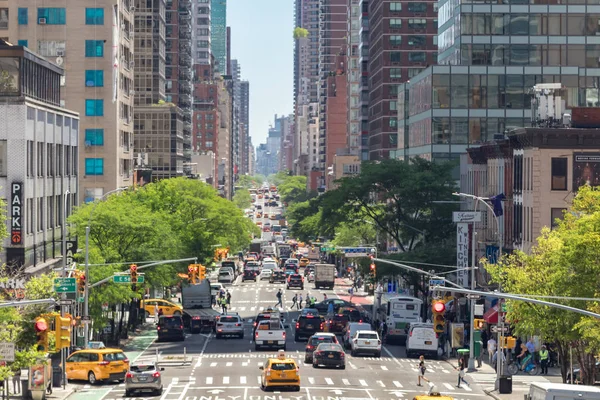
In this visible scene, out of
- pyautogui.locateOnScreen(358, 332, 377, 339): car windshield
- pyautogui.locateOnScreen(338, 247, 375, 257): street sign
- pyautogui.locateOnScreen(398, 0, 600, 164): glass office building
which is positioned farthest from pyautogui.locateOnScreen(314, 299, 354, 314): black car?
pyautogui.locateOnScreen(398, 0, 600, 164): glass office building

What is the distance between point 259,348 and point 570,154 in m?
23.4

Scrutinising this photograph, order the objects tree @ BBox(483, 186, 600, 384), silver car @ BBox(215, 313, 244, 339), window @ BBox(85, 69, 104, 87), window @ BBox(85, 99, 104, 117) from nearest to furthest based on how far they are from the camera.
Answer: tree @ BBox(483, 186, 600, 384) → silver car @ BBox(215, 313, 244, 339) → window @ BBox(85, 69, 104, 87) → window @ BBox(85, 99, 104, 117)

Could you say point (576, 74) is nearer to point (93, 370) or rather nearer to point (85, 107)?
point (85, 107)

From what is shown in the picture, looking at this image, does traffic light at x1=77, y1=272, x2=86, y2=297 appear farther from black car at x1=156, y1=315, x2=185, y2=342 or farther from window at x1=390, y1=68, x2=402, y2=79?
window at x1=390, y1=68, x2=402, y2=79

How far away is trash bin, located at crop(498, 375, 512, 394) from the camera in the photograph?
59125 millimetres

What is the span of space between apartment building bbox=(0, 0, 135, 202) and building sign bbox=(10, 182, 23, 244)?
42014 mm

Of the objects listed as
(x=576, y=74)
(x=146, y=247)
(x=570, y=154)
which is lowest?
(x=146, y=247)

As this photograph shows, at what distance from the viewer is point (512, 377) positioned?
6719cm

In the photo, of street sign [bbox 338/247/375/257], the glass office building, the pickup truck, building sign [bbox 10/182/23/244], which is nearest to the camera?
building sign [bbox 10/182/23/244]

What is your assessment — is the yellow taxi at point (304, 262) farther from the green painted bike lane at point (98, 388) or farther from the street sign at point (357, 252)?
the green painted bike lane at point (98, 388)

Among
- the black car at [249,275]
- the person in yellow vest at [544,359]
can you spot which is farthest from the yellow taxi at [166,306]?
the black car at [249,275]

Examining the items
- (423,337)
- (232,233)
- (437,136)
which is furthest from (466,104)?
(423,337)

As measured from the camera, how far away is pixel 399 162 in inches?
4279

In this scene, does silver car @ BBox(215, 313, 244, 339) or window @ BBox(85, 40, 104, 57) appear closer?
silver car @ BBox(215, 313, 244, 339)
